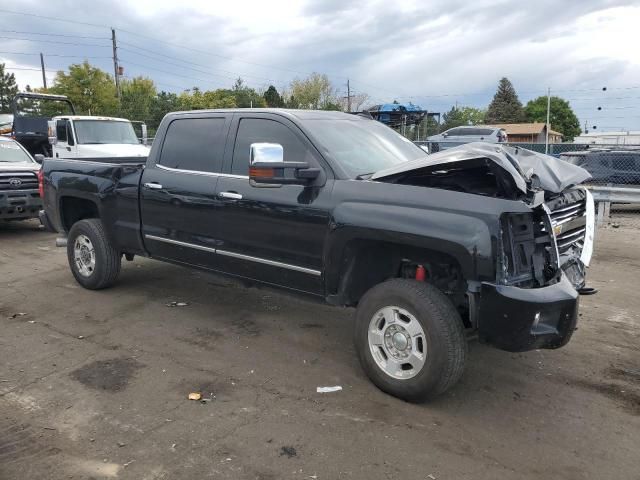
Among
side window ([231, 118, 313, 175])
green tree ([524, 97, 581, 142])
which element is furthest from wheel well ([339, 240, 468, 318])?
green tree ([524, 97, 581, 142])

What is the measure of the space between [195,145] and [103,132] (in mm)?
10618

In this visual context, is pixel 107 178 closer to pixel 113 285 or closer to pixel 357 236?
pixel 113 285

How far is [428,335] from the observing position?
348 centimetres

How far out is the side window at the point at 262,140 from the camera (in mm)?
4398

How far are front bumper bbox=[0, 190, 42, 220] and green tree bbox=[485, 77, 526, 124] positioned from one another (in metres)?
80.1

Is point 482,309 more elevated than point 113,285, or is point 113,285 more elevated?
point 482,309

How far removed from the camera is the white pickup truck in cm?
1397

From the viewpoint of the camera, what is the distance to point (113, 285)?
21.1 ft

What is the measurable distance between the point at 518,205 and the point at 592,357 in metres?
1.98

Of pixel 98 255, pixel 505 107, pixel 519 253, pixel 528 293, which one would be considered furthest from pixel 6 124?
pixel 505 107

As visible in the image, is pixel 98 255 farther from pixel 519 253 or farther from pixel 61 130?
pixel 61 130

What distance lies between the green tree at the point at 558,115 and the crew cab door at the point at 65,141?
273ft

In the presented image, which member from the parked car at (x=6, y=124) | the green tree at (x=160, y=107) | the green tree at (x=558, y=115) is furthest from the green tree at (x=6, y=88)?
the green tree at (x=558, y=115)

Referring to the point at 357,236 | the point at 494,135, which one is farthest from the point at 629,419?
the point at 494,135
